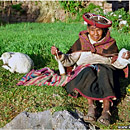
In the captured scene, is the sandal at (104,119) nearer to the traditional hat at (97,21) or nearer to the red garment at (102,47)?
the red garment at (102,47)

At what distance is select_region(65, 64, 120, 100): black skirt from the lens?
3.71 metres

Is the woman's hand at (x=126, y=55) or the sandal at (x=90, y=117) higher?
the woman's hand at (x=126, y=55)

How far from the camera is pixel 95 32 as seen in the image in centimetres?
401

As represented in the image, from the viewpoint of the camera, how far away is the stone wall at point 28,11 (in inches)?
504

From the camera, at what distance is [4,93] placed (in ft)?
14.2

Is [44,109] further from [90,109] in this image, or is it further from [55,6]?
[55,6]

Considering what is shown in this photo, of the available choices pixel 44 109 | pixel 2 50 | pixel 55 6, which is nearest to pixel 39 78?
pixel 44 109

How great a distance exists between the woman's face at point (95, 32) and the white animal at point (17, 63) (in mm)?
1626

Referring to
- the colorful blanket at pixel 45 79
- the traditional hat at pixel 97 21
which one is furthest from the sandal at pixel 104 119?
the traditional hat at pixel 97 21

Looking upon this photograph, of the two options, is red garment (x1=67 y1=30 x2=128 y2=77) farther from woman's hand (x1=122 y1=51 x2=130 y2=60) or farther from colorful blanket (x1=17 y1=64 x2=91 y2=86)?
colorful blanket (x1=17 y1=64 x2=91 y2=86)

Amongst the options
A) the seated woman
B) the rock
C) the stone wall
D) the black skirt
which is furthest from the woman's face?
the stone wall

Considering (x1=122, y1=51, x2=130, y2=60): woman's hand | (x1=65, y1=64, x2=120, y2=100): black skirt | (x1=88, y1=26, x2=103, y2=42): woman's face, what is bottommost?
(x1=65, y1=64, x2=120, y2=100): black skirt

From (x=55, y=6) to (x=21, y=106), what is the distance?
30.6ft

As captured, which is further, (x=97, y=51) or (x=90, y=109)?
(x=97, y=51)
